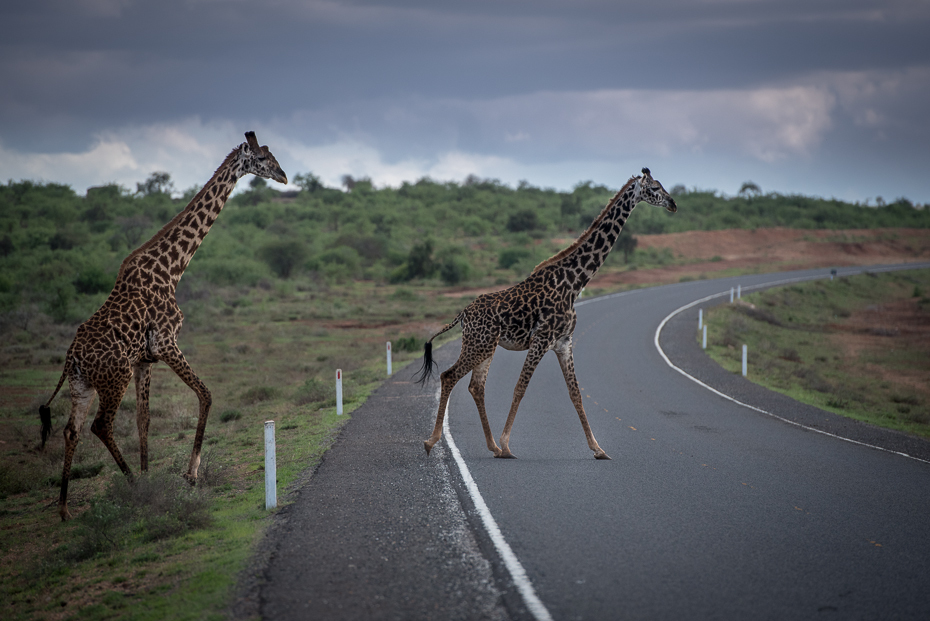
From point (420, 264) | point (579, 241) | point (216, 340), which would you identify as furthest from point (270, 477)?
point (420, 264)

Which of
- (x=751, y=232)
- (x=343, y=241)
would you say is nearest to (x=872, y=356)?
(x=343, y=241)

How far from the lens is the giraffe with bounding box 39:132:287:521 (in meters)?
8.57

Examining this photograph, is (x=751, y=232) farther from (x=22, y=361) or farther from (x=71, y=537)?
(x=71, y=537)

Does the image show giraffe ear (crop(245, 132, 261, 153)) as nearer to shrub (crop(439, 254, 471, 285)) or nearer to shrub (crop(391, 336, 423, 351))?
shrub (crop(391, 336, 423, 351))

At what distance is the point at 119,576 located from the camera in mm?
6539

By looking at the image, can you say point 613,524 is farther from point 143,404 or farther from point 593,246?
point 143,404

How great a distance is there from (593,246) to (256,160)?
4868mm

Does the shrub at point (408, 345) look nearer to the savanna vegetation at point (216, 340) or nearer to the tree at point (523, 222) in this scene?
the savanna vegetation at point (216, 340)

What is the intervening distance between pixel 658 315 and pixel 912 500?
26091 millimetres

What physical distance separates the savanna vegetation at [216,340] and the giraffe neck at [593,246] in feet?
14.6

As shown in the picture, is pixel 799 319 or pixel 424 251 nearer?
pixel 799 319

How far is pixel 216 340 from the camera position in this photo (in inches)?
1098

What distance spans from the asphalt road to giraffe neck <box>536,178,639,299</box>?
2495mm

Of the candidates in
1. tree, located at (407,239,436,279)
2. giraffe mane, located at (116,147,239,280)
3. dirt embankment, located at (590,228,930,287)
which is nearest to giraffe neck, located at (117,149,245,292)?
giraffe mane, located at (116,147,239,280)
